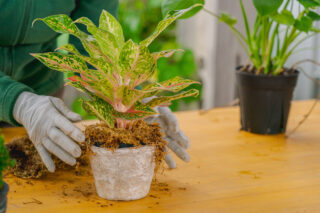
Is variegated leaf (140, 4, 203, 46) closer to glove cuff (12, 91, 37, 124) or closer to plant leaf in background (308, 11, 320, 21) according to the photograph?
glove cuff (12, 91, 37, 124)

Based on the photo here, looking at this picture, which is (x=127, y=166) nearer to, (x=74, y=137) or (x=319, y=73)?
(x=74, y=137)

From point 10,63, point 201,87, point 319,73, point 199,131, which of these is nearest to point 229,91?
point 201,87

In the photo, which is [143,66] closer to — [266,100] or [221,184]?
[221,184]

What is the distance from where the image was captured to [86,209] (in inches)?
30.9

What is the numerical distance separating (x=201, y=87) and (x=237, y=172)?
168cm

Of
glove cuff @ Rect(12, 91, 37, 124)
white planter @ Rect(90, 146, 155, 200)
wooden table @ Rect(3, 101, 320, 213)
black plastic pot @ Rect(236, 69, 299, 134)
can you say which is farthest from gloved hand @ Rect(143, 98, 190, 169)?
black plastic pot @ Rect(236, 69, 299, 134)

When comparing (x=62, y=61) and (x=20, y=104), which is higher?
(x=62, y=61)

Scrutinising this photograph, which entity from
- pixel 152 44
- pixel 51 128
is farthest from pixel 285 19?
pixel 152 44

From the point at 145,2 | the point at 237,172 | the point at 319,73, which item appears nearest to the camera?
the point at 237,172

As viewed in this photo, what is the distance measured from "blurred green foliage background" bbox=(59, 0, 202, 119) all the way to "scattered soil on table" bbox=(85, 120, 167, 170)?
1758mm

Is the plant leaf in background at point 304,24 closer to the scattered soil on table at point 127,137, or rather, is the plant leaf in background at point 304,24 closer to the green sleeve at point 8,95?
the scattered soil on table at point 127,137

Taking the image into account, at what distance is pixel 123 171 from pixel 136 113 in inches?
4.6

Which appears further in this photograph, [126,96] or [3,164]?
[126,96]

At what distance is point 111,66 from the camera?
781mm
